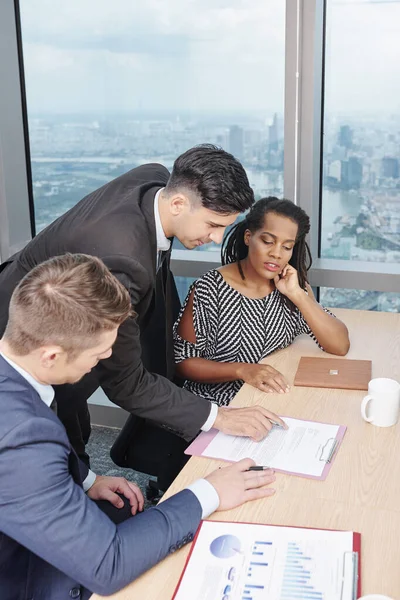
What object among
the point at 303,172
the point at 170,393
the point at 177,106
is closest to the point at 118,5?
the point at 177,106

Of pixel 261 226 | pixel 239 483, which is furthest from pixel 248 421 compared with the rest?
pixel 261 226

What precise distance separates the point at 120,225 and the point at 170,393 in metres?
0.44

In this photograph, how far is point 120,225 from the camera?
64.4 inches

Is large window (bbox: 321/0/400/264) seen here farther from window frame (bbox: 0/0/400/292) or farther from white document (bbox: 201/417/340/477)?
white document (bbox: 201/417/340/477)

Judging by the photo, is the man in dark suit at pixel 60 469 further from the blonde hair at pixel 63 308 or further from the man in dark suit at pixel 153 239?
the man in dark suit at pixel 153 239

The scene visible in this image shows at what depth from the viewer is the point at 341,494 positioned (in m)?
1.36

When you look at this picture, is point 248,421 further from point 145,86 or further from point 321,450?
point 145,86

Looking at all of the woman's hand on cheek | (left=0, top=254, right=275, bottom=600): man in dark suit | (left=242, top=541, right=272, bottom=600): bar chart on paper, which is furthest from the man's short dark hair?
(left=242, top=541, right=272, bottom=600): bar chart on paper

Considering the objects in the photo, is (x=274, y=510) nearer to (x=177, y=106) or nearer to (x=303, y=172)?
(x=303, y=172)

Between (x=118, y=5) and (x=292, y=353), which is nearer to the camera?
(x=292, y=353)

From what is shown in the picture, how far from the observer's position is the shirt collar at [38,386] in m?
1.18

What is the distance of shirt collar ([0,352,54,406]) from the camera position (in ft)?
3.86

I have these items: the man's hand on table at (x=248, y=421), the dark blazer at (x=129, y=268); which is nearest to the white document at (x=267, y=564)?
the man's hand on table at (x=248, y=421)

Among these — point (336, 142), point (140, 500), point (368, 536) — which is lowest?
point (140, 500)
